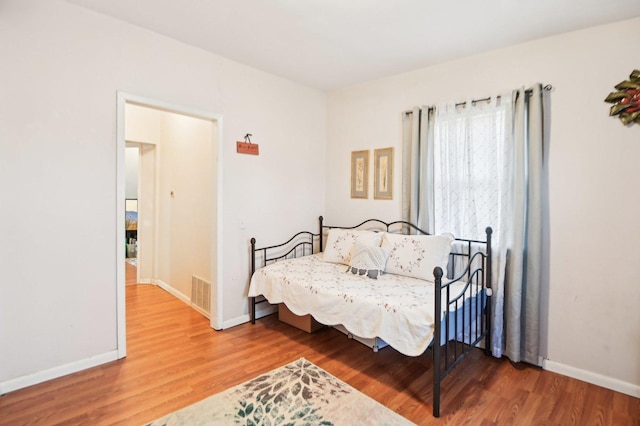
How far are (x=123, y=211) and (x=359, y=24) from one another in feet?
7.59

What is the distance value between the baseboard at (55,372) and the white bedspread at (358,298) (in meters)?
1.27

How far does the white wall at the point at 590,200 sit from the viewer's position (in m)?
2.24

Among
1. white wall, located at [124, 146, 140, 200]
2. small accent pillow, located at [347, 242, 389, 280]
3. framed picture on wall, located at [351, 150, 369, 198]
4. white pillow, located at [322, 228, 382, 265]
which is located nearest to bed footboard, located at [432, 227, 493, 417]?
small accent pillow, located at [347, 242, 389, 280]

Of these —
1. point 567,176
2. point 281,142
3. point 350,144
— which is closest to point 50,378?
point 281,142

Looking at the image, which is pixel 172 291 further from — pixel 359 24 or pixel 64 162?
pixel 359 24

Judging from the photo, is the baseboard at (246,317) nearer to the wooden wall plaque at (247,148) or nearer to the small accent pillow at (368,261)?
the small accent pillow at (368,261)

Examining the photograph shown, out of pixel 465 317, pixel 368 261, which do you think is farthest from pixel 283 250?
pixel 465 317

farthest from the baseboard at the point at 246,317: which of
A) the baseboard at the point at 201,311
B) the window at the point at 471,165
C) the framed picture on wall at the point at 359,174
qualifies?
the window at the point at 471,165

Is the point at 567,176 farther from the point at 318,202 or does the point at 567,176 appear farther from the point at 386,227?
the point at 318,202

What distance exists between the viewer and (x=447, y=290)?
81.4 inches

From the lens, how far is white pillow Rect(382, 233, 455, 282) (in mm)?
2797

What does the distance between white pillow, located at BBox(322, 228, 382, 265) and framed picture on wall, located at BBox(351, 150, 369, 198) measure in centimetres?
56

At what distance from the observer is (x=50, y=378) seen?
227cm

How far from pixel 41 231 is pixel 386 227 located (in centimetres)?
295
